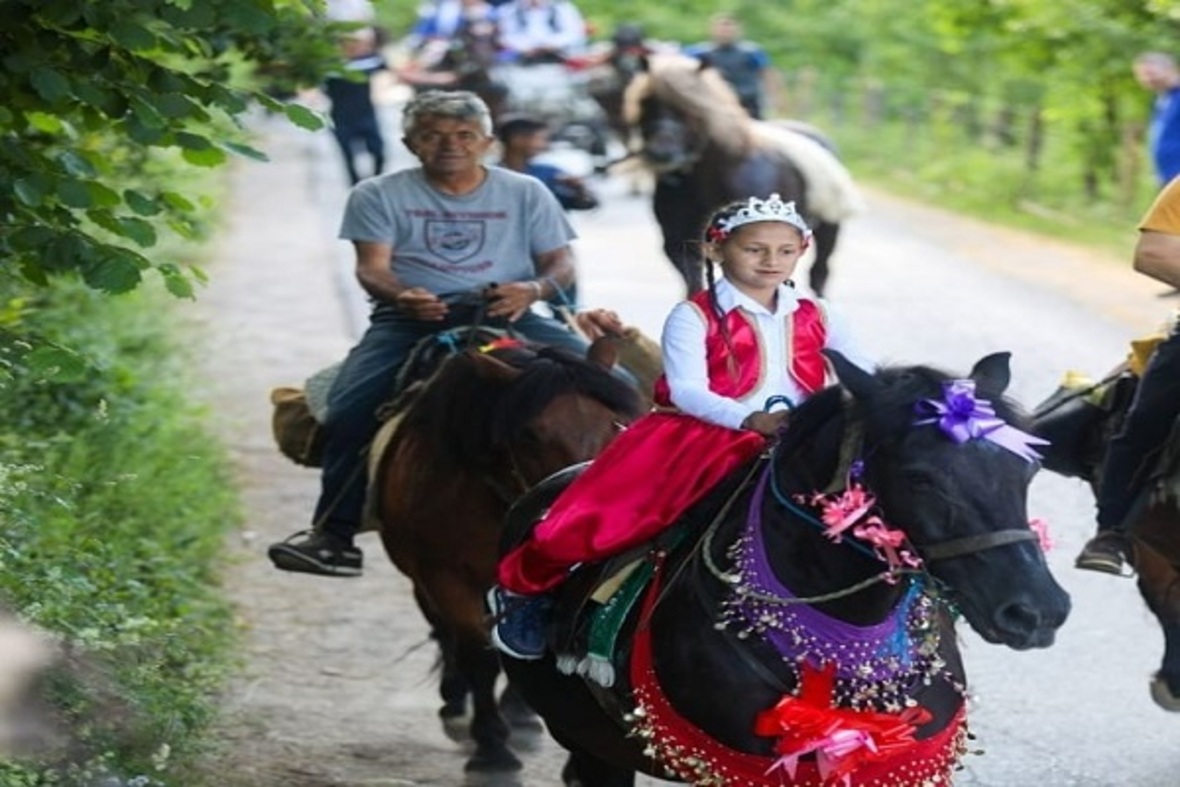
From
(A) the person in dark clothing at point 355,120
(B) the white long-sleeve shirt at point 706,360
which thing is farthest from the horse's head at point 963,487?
(A) the person in dark clothing at point 355,120

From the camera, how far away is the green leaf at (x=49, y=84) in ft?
23.7

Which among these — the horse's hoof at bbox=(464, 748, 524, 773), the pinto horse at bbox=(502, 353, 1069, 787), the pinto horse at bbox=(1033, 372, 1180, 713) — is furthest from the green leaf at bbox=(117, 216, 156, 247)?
the pinto horse at bbox=(1033, 372, 1180, 713)

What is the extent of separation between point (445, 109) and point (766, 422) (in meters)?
3.12

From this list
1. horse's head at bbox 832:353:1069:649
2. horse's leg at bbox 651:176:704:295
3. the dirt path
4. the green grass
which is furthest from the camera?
horse's leg at bbox 651:176:704:295

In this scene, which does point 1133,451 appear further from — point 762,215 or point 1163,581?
point 762,215

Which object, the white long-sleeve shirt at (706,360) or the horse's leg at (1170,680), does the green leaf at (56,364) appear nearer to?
the white long-sleeve shirt at (706,360)

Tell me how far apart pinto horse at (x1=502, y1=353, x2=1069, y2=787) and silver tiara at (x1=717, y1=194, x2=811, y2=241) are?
0.64 m

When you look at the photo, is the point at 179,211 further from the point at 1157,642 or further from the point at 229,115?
the point at 1157,642

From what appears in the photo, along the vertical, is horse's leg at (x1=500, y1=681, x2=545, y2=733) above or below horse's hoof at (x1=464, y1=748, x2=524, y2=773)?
below

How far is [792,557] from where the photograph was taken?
5.68 meters

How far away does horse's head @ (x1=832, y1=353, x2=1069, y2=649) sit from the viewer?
16.6ft

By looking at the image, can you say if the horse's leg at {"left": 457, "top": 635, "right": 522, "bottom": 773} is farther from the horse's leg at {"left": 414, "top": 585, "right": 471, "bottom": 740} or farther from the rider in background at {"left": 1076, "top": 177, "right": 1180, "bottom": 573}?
the rider in background at {"left": 1076, "top": 177, "right": 1180, "bottom": 573}

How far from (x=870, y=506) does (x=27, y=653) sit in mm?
2311

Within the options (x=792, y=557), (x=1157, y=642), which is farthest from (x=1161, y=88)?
(x=792, y=557)
